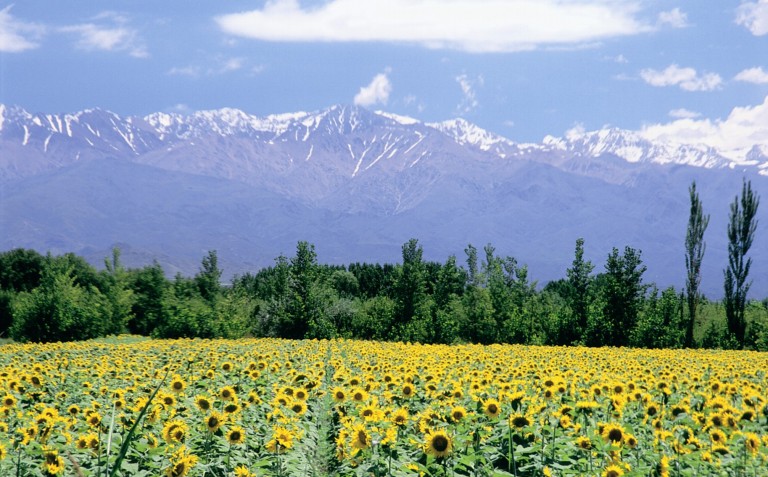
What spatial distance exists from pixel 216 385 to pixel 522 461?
19.5ft

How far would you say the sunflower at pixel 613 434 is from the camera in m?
6.25

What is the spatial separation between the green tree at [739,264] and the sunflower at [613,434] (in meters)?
33.3

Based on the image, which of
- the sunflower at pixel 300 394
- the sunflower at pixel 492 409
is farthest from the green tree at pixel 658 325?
the sunflower at pixel 492 409

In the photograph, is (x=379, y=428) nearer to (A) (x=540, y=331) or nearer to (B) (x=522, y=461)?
(B) (x=522, y=461)

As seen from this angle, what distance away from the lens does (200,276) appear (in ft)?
160

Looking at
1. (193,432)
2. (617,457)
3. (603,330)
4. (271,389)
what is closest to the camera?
(617,457)

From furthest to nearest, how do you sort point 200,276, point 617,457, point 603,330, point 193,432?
point 200,276, point 603,330, point 193,432, point 617,457

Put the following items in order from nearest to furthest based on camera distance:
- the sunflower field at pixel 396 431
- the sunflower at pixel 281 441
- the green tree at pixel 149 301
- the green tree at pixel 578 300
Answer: the sunflower field at pixel 396 431, the sunflower at pixel 281 441, the green tree at pixel 578 300, the green tree at pixel 149 301

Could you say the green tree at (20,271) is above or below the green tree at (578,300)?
above

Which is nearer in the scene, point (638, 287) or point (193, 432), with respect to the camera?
point (193, 432)

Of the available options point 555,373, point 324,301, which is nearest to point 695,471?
point 555,373

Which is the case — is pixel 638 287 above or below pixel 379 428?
above

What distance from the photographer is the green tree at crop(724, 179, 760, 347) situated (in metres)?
39.2

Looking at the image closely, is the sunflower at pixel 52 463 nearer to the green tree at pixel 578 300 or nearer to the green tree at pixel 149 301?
the green tree at pixel 578 300
